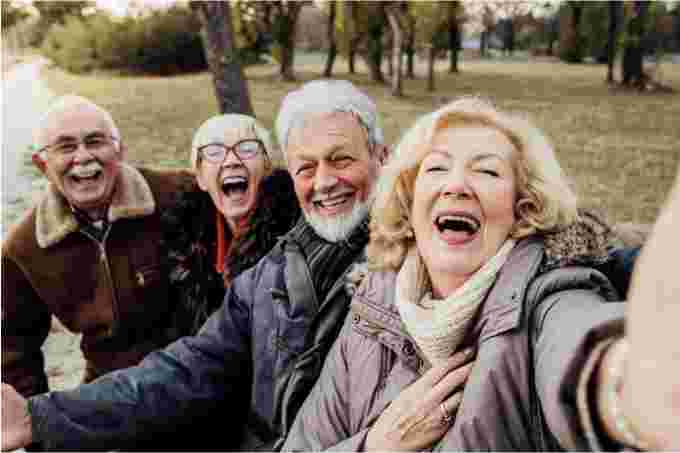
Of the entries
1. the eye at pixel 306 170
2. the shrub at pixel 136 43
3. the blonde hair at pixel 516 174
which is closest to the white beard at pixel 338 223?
the eye at pixel 306 170

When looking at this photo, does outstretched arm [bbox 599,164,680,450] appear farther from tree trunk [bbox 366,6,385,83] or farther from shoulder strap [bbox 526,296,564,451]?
tree trunk [bbox 366,6,385,83]

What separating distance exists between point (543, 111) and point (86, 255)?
39.8 feet

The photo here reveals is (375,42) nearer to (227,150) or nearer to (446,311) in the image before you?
(227,150)

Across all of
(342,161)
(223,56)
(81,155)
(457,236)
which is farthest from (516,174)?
(223,56)

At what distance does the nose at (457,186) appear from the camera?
4.24ft

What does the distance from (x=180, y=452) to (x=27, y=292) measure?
2.98ft

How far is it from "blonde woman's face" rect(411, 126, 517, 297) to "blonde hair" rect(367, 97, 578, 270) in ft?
0.07

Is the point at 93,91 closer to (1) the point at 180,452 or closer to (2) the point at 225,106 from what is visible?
(2) the point at 225,106

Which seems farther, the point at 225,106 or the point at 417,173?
the point at 225,106

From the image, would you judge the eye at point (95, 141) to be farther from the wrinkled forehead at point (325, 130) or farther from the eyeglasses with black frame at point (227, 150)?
the wrinkled forehead at point (325, 130)

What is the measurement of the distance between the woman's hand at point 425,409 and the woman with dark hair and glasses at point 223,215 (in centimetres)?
96

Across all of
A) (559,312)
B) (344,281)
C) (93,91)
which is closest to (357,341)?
(344,281)

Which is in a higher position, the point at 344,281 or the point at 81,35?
the point at 81,35

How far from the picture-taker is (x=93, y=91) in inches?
700
